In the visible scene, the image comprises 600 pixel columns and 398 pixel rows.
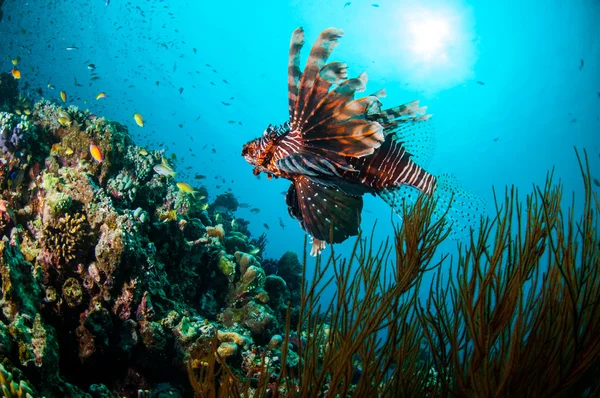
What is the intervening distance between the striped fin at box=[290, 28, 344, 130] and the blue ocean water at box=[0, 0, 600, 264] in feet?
48.2

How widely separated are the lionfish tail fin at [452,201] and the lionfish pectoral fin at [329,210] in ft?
2.05

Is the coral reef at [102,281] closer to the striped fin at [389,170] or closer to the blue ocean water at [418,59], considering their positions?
the striped fin at [389,170]

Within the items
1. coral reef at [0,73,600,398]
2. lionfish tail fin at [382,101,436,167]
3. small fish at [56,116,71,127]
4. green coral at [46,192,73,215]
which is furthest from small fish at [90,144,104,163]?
lionfish tail fin at [382,101,436,167]

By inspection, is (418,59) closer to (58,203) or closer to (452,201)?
(452,201)

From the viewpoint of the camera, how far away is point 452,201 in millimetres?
3619

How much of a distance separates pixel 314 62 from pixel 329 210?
1.30 m

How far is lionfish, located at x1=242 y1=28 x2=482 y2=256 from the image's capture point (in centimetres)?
255

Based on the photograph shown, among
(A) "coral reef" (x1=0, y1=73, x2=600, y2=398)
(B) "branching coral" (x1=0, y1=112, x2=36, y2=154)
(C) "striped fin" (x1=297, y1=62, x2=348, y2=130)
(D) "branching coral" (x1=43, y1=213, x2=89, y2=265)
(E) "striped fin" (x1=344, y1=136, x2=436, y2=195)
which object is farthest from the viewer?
(B) "branching coral" (x1=0, y1=112, x2=36, y2=154)

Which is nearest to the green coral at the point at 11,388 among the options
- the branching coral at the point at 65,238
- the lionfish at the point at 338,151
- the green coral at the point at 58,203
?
the lionfish at the point at 338,151

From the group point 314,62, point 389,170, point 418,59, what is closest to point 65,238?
point 314,62

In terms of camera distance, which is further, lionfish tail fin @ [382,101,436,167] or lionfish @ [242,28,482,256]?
lionfish tail fin @ [382,101,436,167]

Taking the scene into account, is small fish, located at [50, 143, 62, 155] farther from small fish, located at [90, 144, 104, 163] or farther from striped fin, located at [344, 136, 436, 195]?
striped fin, located at [344, 136, 436, 195]

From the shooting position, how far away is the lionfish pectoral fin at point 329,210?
9.70 ft

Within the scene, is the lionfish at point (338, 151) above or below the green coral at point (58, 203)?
above
